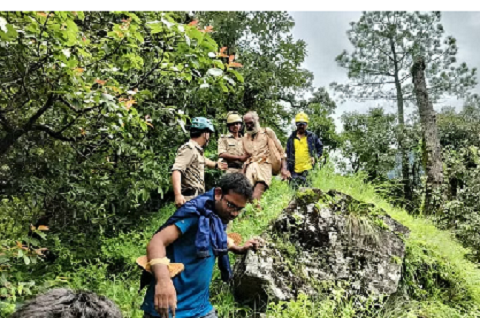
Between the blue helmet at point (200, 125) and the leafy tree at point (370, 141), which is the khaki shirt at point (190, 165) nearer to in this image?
the blue helmet at point (200, 125)

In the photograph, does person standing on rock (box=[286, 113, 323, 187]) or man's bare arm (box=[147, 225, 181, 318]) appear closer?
man's bare arm (box=[147, 225, 181, 318])

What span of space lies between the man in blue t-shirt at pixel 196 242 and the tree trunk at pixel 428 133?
7.43 m

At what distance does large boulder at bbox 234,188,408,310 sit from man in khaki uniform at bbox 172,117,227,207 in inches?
34.4

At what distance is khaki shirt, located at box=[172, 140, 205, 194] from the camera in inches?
163

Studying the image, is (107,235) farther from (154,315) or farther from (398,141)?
(398,141)

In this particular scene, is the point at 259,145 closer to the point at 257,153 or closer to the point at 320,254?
the point at 257,153

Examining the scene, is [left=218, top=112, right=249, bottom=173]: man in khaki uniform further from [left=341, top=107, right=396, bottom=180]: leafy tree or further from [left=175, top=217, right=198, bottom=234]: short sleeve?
[left=341, top=107, right=396, bottom=180]: leafy tree

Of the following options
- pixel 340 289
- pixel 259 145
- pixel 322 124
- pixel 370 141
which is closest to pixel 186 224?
pixel 340 289

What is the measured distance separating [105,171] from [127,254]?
5.48 feet

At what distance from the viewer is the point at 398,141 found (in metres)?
12.3

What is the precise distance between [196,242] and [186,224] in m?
0.11

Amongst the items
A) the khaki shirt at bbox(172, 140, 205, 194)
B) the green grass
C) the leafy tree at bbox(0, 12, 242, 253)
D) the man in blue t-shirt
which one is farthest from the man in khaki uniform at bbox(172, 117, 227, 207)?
the man in blue t-shirt

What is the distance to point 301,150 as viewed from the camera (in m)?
6.44

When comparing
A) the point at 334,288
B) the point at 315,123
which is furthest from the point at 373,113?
the point at 334,288
